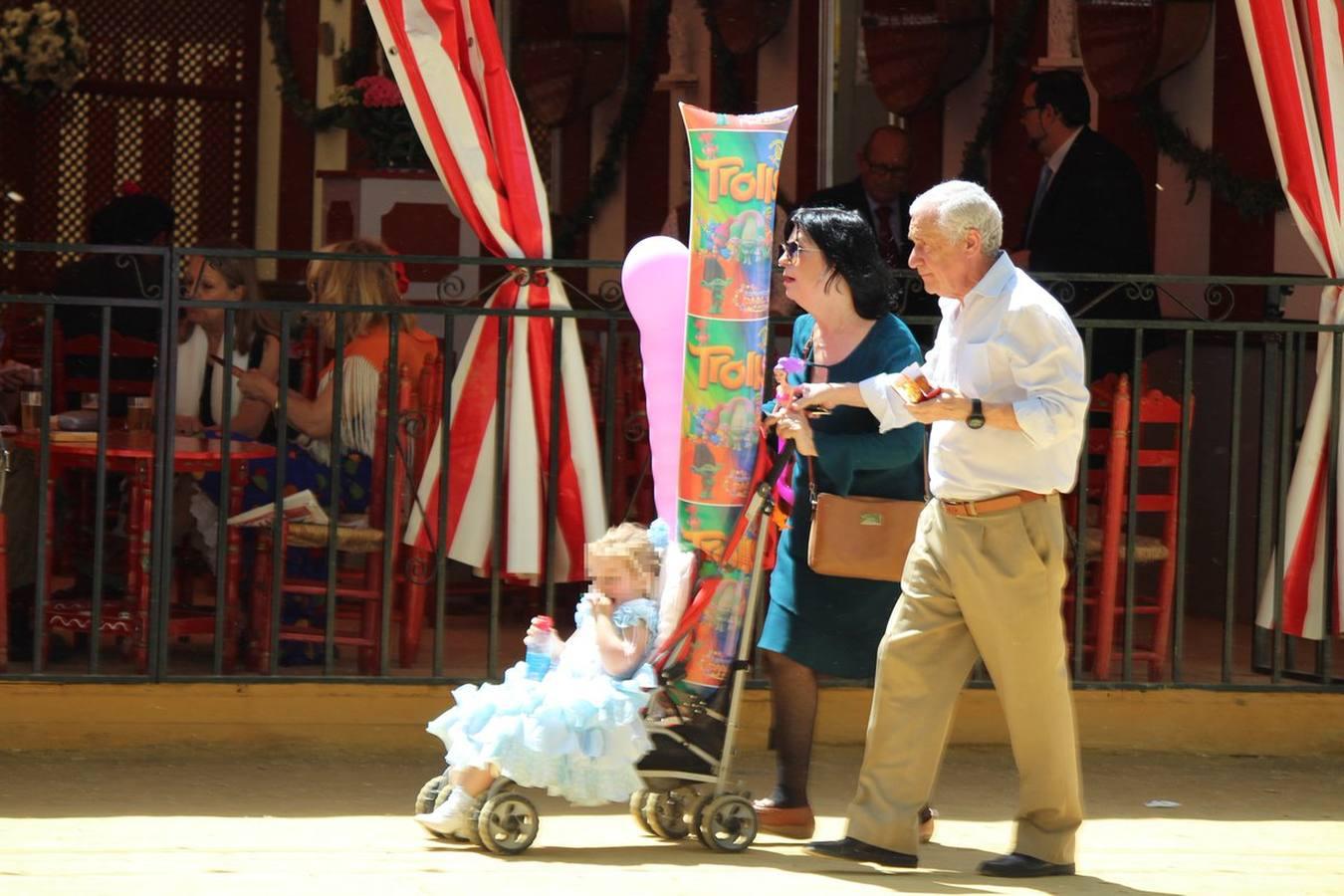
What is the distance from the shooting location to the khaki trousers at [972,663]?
15.9 feet

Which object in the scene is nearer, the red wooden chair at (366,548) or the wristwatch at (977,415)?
the wristwatch at (977,415)

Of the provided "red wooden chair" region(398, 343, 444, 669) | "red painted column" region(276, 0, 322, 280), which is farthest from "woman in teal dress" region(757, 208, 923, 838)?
"red painted column" region(276, 0, 322, 280)

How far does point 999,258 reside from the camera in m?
4.89

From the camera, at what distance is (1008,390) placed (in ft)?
15.9

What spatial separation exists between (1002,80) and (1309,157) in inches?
133

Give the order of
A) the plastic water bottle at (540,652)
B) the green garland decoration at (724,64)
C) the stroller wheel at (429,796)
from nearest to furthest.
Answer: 1. the plastic water bottle at (540,652)
2. the stroller wheel at (429,796)
3. the green garland decoration at (724,64)

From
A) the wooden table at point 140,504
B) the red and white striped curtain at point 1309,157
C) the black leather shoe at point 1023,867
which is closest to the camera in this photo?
the black leather shoe at point 1023,867

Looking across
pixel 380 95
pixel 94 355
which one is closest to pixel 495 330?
pixel 94 355

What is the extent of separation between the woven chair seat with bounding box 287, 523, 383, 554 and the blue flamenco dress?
5.01 feet

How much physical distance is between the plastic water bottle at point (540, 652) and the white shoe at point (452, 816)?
1.08 feet

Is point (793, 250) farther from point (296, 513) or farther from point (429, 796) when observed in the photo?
point (296, 513)

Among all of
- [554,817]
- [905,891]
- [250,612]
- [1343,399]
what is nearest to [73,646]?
[250,612]

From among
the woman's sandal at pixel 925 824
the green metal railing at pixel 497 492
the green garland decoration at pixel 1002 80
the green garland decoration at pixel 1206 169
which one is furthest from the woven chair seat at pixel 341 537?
the green garland decoration at pixel 1002 80

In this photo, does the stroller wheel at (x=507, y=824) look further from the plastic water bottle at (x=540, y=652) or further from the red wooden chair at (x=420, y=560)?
the red wooden chair at (x=420, y=560)
